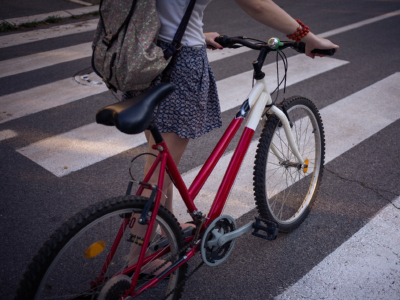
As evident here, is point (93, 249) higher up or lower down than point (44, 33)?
higher up

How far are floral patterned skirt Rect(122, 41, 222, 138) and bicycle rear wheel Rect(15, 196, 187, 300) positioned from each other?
0.45 metres

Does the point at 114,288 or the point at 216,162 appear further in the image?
the point at 216,162

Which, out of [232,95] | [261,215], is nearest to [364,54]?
[232,95]

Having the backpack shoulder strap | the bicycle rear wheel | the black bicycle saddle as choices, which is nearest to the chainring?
the bicycle rear wheel

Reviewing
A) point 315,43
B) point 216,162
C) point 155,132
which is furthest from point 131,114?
point 315,43

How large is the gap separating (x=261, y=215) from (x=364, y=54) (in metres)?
4.60

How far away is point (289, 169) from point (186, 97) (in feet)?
4.20

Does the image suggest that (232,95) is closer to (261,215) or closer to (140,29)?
(261,215)

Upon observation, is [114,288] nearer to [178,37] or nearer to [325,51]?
[178,37]

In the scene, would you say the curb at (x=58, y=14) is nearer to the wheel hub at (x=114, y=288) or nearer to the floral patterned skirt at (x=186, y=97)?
the floral patterned skirt at (x=186, y=97)

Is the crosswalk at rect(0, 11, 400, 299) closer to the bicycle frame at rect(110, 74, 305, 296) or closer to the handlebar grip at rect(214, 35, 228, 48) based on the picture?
the bicycle frame at rect(110, 74, 305, 296)

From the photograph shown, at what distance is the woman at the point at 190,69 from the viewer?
182 centimetres

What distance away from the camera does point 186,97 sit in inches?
75.9

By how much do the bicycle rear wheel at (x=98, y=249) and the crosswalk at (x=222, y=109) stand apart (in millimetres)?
833
